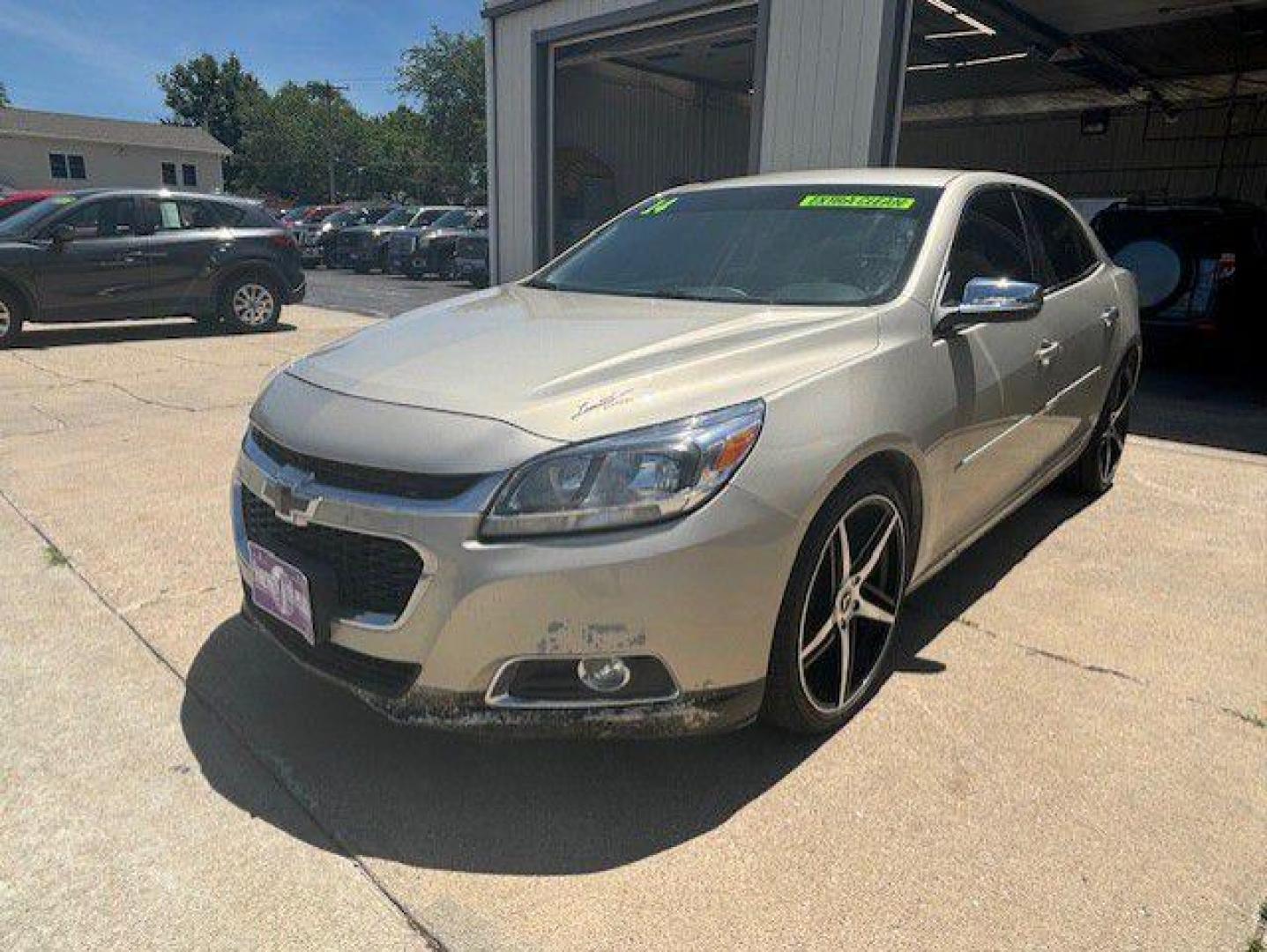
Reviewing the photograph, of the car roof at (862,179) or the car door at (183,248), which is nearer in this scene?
the car roof at (862,179)

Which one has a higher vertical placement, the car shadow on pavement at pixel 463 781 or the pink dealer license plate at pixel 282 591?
the pink dealer license plate at pixel 282 591

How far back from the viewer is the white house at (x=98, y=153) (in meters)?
44.2

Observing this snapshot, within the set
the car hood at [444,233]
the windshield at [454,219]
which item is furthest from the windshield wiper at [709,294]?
the windshield at [454,219]

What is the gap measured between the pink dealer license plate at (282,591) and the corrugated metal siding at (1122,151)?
20128mm

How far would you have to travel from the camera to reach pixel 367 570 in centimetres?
206

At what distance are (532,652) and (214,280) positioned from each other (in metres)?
9.93

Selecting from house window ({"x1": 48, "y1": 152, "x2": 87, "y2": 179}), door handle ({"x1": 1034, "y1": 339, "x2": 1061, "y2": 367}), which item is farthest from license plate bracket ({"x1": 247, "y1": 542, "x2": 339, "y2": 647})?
house window ({"x1": 48, "y1": 152, "x2": 87, "y2": 179})

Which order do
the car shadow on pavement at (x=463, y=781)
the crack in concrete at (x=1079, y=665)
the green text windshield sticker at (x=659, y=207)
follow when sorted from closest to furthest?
1. the car shadow on pavement at (x=463, y=781)
2. the crack in concrete at (x=1079, y=665)
3. the green text windshield sticker at (x=659, y=207)

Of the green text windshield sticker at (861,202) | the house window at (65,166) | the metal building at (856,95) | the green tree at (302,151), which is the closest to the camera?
the green text windshield sticker at (861,202)

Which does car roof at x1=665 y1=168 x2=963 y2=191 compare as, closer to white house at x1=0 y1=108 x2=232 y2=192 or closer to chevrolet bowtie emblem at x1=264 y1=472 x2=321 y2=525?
chevrolet bowtie emblem at x1=264 y1=472 x2=321 y2=525

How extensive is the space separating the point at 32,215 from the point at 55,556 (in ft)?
24.7

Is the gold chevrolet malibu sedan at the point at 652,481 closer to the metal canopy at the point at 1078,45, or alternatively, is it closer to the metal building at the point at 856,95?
the metal building at the point at 856,95

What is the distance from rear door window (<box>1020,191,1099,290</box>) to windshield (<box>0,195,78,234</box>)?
9670 mm

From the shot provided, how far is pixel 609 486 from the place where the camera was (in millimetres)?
1923
